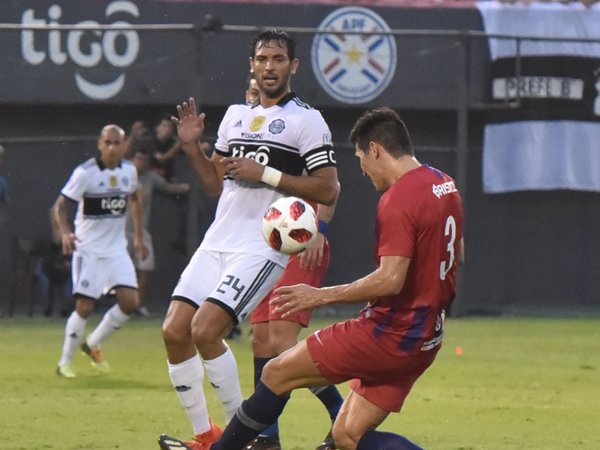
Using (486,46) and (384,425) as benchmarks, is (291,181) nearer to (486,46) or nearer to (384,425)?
(384,425)

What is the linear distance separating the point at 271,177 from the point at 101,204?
20.6 feet

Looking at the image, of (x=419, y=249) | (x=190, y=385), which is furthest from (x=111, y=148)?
(x=419, y=249)

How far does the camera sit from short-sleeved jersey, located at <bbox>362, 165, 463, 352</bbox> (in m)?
7.12

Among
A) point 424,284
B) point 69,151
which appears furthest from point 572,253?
point 424,284

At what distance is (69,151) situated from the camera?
744 inches

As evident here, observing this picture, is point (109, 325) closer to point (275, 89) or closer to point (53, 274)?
point (53, 274)

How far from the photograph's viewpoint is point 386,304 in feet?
24.1

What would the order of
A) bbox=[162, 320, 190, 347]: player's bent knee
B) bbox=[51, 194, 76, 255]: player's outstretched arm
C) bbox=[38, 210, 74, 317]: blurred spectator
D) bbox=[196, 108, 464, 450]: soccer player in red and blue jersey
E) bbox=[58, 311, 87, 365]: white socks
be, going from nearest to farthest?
bbox=[196, 108, 464, 450]: soccer player in red and blue jersey, bbox=[162, 320, 190, 347]: player's bent knee, bbox=[58, 311, 87, 365]: white socks, bbox=[51, 194, 76, 255]: player's outstretched arm, bbox=[38, 210, 74, 317]: blurred spectator

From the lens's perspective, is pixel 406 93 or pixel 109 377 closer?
pixel 109 377

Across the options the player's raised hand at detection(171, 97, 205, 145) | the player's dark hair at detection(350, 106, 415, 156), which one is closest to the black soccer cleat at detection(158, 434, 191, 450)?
the player's raised hand at detection(171, 97, 205, 145)

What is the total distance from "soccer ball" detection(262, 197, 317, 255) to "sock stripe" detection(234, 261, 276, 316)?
0.68 m

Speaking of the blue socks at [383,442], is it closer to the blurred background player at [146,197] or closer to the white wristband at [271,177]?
the white wristband at [271,177]

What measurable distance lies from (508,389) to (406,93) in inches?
289

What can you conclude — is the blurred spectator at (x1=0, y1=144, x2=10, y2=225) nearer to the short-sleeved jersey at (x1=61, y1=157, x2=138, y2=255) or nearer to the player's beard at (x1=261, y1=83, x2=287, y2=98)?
the short-sleeved jersey at (x1=61, y1=157, x2=138, y2=255)
